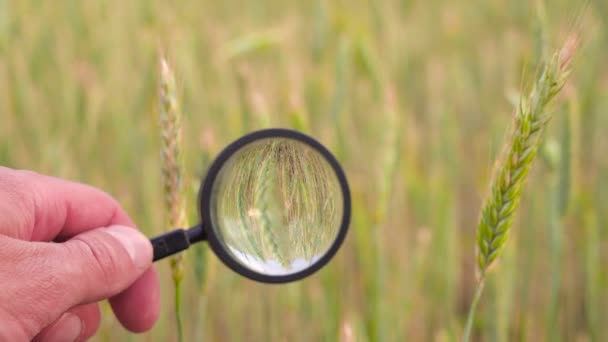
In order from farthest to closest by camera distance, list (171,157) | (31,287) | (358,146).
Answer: (358,146)
(171,157)
(31,287)

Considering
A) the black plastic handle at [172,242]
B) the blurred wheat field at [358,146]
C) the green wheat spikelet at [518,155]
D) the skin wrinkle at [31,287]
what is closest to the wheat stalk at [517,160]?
the green wheat spikelet at [518,155]

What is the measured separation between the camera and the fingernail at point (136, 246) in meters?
0.69

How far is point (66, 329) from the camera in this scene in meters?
0.76

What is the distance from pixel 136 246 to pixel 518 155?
0.44m

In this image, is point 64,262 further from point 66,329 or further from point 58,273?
point 66,329

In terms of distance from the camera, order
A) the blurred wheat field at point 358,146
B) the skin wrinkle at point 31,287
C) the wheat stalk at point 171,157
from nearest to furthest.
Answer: the skin wrinkle at point 31,287 → the wheat stalk at point 171,157 → the blurred wheat field at point 358,146

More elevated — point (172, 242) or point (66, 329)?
point (172, 242)

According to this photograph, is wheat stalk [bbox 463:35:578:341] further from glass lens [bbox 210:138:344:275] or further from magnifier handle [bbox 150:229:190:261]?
magnifier handle [bbox 150:229:190:261]

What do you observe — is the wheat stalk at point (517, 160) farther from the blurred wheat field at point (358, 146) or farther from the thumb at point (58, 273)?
the thumb at point (58, 273)

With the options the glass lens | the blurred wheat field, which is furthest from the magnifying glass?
the blurred wheat field

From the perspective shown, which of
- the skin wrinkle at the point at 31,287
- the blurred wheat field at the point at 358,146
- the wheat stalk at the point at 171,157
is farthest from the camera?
the blurred wheat field at the point at 358,146

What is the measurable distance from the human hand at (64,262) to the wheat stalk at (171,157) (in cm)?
5

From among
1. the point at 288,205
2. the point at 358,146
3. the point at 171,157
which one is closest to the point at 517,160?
the point at 288,205

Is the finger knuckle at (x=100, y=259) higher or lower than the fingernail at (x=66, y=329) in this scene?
higher
